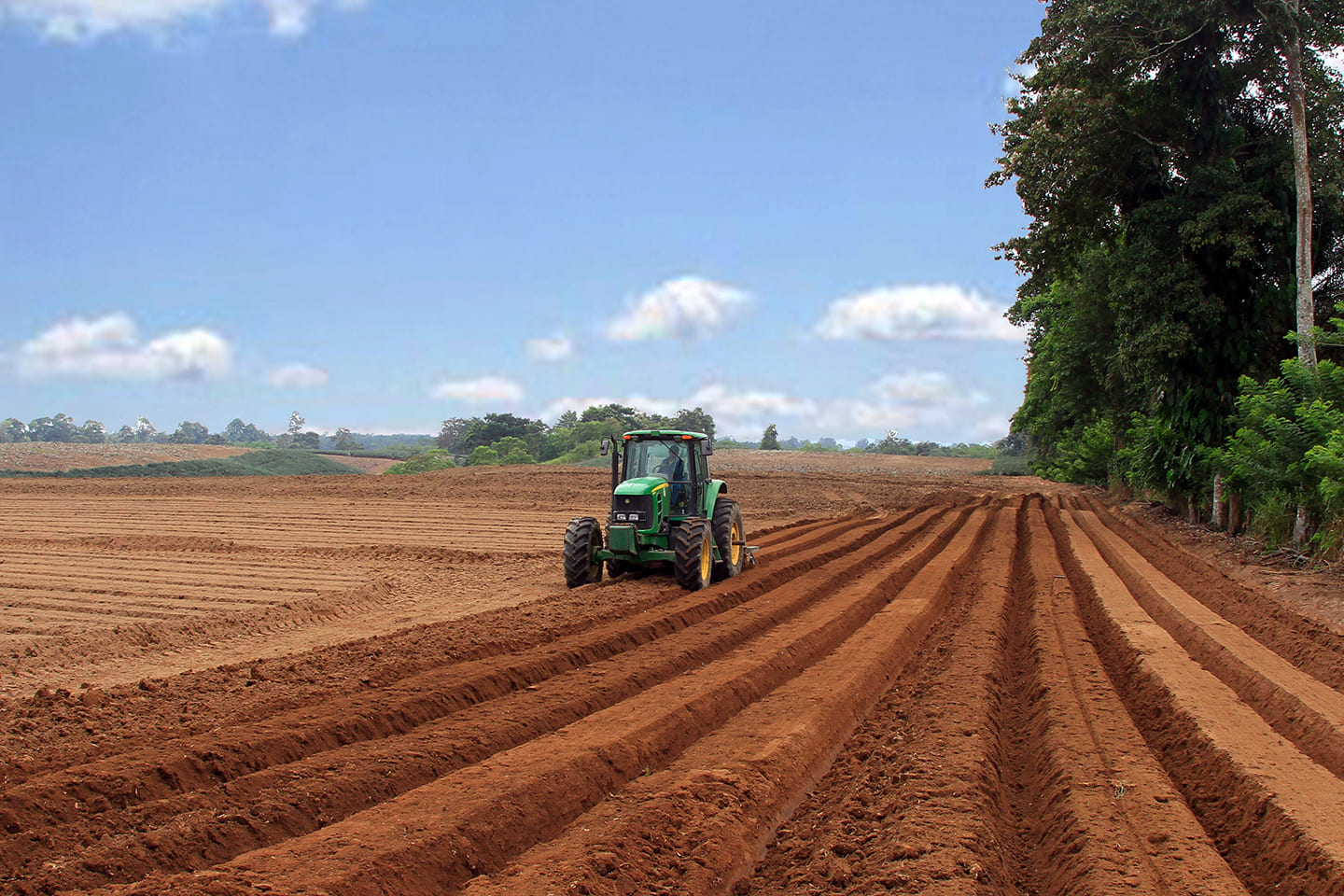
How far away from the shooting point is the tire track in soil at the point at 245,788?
4.18 metres

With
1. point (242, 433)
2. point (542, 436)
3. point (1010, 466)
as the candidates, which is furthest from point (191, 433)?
point (1010, 466)

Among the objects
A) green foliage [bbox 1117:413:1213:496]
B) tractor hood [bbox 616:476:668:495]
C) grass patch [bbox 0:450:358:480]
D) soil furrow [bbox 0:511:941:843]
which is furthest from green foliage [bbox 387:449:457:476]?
soil furrow [bbox 0:511:941:843]

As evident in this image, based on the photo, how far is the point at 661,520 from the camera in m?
12.1

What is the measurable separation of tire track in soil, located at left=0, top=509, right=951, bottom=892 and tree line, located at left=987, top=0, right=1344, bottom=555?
12938 mm

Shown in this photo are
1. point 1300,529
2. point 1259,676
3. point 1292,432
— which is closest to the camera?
point 1259,676

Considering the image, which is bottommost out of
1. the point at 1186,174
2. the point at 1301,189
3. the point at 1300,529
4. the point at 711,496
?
the point at 1300,529

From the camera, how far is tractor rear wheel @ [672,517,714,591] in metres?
11.6

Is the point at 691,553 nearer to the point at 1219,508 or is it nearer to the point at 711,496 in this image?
the point at 711,496

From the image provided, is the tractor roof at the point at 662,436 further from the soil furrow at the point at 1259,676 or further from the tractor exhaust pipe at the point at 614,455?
the soil furrow at the point at 1259,676

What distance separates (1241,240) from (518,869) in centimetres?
1749

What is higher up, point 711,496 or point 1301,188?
point 1301,188

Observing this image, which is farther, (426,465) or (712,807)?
(426,465)

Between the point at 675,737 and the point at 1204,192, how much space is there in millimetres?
16932

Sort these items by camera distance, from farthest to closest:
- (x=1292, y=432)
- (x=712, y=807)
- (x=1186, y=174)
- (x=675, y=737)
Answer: (x=1186, y=174) → (x=1292, y=432) → (x=675, y=737) → (x=712, y=807)
